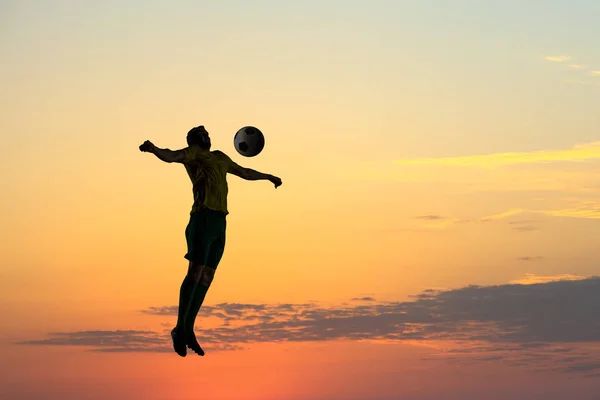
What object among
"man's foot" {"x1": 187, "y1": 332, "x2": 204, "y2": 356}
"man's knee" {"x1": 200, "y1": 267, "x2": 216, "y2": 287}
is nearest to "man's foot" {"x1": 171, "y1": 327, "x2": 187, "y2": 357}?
"man's foot" {"x1": 187, "y1": 332, "x2": 204, "y2": 356}

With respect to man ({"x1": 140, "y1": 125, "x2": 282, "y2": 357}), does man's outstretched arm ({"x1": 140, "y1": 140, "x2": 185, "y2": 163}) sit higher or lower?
higher

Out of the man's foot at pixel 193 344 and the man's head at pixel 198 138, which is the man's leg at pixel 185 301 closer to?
the man's foot at pixel 193 344

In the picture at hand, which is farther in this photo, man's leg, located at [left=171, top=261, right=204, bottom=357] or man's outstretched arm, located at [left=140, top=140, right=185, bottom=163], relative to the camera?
man's leg, located at [left=171, top=261, right=204, bottom=357]

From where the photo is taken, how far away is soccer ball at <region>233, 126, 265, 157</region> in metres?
34.3

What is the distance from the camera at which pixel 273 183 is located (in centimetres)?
3488

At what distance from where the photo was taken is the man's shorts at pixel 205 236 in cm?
3356

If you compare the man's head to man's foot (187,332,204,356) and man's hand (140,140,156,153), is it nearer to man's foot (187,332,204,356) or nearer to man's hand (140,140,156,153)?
man's hand (140,140,156,153)

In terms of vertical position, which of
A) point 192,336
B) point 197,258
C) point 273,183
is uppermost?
point 273,183

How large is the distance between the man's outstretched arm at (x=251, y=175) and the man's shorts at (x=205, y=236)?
130 centimetres

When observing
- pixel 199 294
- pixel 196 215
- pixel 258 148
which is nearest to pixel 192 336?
pixel 199 294

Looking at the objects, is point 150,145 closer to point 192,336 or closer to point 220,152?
point 220,152

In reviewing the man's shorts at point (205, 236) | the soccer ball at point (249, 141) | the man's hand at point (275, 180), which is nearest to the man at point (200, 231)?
the man's shorts at point (205, 236)

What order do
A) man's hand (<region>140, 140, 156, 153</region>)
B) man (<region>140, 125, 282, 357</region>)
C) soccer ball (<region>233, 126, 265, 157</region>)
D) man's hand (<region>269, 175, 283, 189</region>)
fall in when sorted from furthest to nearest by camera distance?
man's hand (<region>269, 175, 283, 189</region>)
soccer ball (<region>233, 126, 265, 157</region>)
man (<region>140, 125, 282, 357</region>)
man's hand (<region>140, 140, 156, 153</region>)

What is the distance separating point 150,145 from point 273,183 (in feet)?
15.8
